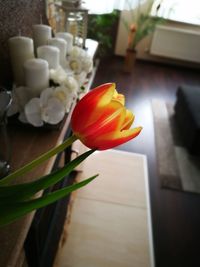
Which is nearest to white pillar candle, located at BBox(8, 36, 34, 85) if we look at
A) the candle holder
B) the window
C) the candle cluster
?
the candle cluster

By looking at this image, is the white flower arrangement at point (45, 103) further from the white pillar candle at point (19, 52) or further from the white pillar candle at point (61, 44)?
the white pillar candle at point (61, 44)

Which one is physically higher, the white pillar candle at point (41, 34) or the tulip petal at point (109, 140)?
the tulip petal at point (109, 140)

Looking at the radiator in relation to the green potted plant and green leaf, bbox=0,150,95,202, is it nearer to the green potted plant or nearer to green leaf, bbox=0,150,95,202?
the green potted plant

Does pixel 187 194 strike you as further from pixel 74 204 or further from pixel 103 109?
pixel 103 109

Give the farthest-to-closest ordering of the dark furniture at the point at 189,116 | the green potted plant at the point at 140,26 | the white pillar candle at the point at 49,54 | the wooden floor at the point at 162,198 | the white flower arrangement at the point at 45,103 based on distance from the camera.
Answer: the green potted plant at the point at 140,26 < the dark furniture at the point at 189,116 < the wooden floor at the point at 162,198 < the white pillar candle at the point at 49,54 < the white flower arrangement at the point at 45,103

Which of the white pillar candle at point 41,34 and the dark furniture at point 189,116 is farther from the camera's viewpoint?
the dark furniture at point 189,116

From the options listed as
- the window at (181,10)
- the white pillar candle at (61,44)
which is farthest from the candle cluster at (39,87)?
the window at (181,10)
